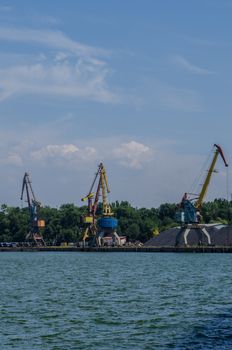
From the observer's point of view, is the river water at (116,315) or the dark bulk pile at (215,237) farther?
the dark bulk pile at (215,237)

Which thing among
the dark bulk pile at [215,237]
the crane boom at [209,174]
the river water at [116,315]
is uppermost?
the crane boom at [209,174]

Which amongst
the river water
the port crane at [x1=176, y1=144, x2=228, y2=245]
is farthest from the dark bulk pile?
the river water

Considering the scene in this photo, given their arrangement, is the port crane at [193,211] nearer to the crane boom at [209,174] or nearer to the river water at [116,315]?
the crane boom at [209,174]

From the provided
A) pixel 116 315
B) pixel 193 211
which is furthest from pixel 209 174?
pixel 116 315

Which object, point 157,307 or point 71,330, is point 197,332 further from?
point 157,307

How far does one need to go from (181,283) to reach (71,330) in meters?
30.3

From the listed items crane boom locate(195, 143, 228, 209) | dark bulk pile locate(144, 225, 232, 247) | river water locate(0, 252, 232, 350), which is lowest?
river water locate(0, 252, 232, 350)

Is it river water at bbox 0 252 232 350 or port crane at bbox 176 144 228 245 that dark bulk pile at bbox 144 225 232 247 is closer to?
port crane at bbox 176 144 228 245

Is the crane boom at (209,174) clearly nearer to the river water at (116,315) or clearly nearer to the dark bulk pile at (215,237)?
the dark bulk pile at (215,237)

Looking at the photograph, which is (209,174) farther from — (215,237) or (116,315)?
(116,315)

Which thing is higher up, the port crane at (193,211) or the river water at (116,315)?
the port crane at (193,211)

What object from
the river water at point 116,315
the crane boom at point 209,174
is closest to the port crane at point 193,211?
the crane boom at point 209,174

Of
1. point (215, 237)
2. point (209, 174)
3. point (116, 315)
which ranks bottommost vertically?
point (116, 315)

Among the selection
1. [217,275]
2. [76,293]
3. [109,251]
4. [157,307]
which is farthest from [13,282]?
[109,251]
